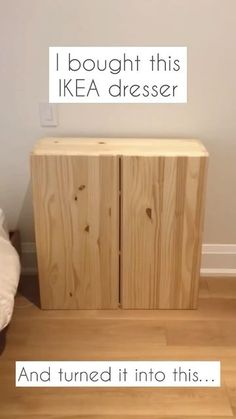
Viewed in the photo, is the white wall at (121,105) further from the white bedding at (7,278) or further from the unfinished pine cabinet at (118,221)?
the white bedding at (7,278)

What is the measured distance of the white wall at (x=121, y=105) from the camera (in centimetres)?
165

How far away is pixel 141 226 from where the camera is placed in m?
1.65

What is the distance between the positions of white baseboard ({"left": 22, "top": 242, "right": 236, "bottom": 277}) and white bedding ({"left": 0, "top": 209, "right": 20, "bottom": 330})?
0.37 metres

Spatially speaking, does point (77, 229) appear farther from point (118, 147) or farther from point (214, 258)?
point (214, 258)

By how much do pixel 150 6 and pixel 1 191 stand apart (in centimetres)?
112

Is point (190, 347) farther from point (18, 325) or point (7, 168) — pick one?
point (7, 168)

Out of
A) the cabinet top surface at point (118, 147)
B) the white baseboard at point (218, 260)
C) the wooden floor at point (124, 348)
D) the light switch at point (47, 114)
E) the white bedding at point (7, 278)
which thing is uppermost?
the light switch at point (47, 114)

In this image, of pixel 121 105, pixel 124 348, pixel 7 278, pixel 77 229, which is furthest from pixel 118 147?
pixel 124 348

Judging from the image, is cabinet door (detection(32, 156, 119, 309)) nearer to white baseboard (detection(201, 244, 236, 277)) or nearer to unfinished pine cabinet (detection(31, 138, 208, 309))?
unfinished pine cabinet (detection(31, 138, 208, 309))

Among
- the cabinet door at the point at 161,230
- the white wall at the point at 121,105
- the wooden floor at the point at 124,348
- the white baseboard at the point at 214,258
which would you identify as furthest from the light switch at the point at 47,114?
the wooden floor at the point at 124,348

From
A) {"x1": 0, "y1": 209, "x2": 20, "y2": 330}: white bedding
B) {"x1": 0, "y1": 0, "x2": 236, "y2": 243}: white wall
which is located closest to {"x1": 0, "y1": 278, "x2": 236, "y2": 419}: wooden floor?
{"x1": 0, "y1": 209, "x2": 20, "y2": 330}: white bedding

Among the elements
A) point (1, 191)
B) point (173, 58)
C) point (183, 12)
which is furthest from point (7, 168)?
point (183, 12)

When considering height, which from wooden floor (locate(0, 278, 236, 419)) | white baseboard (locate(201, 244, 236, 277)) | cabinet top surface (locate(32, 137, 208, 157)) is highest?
cabinet top surface (locate(32, 137, 208, 157))

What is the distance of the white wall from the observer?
5.41ft
